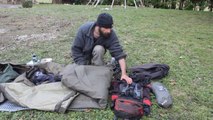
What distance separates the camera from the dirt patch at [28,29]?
5.78m

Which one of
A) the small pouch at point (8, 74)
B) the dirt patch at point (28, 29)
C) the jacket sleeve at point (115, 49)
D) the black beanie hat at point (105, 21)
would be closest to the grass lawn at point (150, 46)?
the dirt patch at point (28, 29)

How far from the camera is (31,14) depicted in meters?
8.90

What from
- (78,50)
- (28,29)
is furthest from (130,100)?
(28,29)

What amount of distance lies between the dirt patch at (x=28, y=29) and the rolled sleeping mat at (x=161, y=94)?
305cm

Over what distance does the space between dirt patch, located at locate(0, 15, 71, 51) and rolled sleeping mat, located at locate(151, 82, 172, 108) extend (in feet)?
10.0

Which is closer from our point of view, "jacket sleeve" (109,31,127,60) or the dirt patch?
"jacket sleeve" (109,31,127,60)

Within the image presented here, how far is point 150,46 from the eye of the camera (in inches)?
216

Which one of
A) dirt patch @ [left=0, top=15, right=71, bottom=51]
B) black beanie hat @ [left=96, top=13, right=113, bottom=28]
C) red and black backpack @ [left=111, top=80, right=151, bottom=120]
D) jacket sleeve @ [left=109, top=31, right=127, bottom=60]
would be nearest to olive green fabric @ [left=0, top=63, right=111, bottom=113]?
red and black backpack @ [left=111, top=80, right=151, bottom=120]

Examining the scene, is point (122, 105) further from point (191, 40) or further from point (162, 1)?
point (162, 1)

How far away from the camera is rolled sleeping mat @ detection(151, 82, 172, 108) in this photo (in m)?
3.17

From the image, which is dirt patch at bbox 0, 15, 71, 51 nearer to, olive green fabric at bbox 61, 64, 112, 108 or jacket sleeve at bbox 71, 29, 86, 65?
jacket sleeve at bbox 71, 29, 86, 65

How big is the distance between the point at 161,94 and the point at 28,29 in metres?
4.45

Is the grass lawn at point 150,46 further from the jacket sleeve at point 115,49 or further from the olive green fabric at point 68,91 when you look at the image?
the jacket sleeve at point 115,49

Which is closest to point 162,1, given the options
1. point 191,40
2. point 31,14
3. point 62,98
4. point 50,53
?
point 31,14
